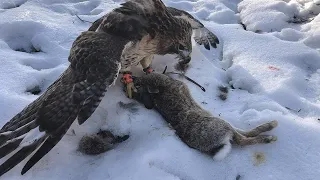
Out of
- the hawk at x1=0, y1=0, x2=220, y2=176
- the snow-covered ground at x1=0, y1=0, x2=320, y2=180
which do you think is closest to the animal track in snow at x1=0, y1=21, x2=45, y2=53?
the snow-covered ground at x1=0, y1=0, x2=320, y2=180

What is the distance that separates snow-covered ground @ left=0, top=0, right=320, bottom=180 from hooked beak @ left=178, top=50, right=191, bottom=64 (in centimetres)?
15

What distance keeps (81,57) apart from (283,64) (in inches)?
89.8

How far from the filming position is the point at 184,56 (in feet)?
15.2

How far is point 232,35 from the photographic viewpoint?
534 cm

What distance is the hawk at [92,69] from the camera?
11.1ft

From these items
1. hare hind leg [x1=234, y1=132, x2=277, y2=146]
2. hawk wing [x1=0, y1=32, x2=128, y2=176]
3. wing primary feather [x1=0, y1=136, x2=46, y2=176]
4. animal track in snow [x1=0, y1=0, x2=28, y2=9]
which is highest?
hawk wing [x1=0, y1=32, x2=128, y2=176]

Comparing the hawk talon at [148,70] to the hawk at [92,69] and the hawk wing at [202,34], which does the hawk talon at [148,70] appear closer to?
the hawk at [92,69]

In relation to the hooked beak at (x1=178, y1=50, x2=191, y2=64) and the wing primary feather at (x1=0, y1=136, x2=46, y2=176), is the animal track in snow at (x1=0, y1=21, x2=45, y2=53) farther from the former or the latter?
the wing primary feather at (x1=0, y1=136, x2=46, y2=176)

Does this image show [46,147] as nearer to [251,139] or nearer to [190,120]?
[190,120]

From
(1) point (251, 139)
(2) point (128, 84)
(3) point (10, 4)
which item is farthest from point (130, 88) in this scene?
(3) point (10, 4)

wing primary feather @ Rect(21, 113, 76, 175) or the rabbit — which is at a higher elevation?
wing primary feather @ Rect(21, 113, 76, 175)

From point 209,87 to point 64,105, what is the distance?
5.43 feet

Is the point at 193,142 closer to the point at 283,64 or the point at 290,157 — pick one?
the point at 290,157

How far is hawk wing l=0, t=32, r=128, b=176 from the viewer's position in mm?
3359
